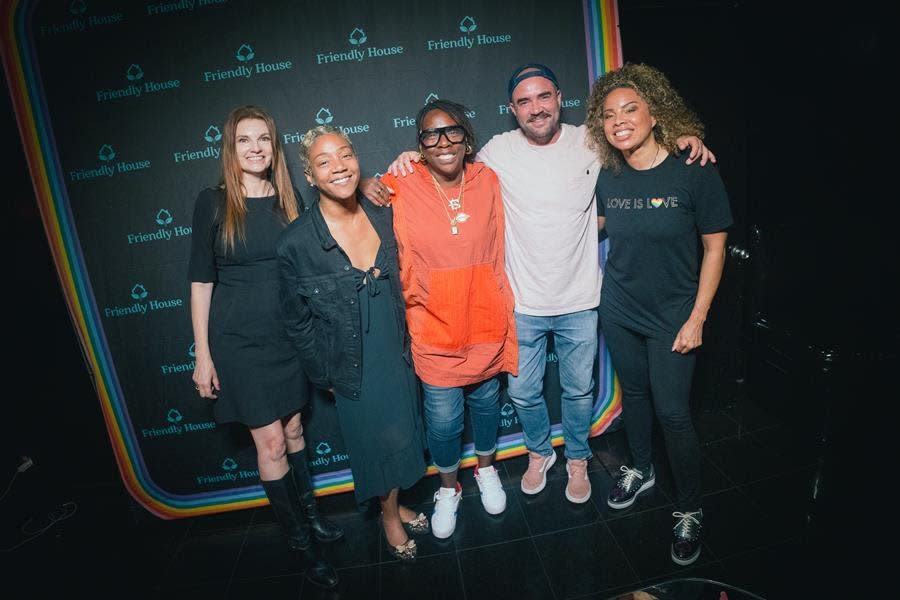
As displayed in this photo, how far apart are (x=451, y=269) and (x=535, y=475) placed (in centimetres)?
132

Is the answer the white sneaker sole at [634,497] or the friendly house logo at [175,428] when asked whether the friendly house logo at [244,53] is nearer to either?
the friendly house logo at [175,428]

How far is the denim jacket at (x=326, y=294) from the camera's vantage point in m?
1.80

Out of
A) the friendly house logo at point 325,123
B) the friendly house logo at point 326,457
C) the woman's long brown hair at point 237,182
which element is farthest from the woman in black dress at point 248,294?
the friendly house logo at point 326,457

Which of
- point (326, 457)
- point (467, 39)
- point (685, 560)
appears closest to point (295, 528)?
point (326, 457)

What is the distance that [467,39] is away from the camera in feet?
7.65

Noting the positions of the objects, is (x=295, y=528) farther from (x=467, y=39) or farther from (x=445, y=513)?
(x=467, y=39)

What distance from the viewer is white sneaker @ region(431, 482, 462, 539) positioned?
2283 millimetres

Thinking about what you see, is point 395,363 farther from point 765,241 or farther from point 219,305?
point 765,241

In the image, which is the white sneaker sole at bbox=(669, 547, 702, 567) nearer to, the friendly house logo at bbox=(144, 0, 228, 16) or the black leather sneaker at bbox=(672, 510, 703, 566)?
the black leather sneaker at bbox=(672, 510, 703, 566)

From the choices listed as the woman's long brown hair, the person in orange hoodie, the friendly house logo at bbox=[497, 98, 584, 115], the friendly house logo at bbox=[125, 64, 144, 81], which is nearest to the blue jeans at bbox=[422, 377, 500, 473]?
the person in orange hoodie

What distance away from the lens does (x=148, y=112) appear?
7.47ft

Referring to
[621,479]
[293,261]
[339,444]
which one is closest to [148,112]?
[293,261]

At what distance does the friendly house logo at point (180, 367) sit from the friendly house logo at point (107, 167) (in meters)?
0.97

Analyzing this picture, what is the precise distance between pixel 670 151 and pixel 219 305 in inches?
79.7
